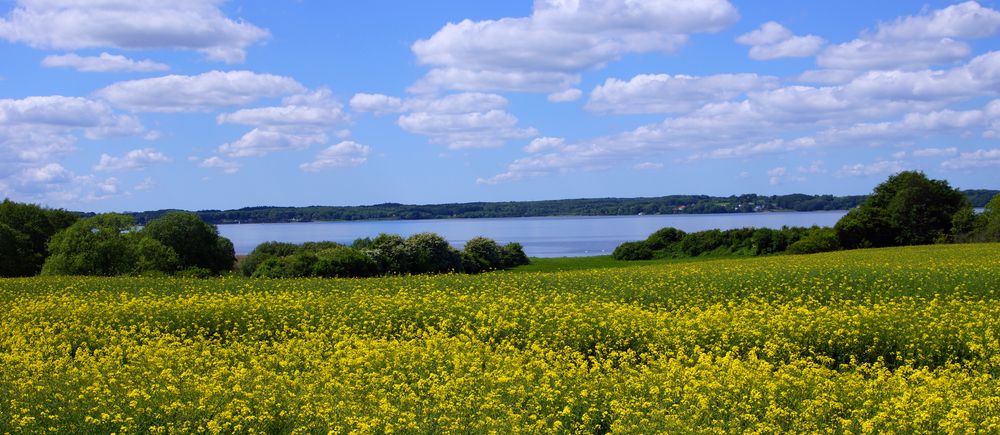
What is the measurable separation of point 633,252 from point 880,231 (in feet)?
62.7

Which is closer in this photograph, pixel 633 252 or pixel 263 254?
pixel 263 254

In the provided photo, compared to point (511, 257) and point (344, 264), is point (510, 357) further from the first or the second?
point (511, 257)

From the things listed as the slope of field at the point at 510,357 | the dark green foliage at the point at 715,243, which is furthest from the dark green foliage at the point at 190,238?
the dark green foliage at the point at 715,243

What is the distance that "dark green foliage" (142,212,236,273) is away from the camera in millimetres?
48656

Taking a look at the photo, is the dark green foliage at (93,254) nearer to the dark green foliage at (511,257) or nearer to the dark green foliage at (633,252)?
the dark green foliage at (511,257)

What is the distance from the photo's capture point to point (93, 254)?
1596 inches

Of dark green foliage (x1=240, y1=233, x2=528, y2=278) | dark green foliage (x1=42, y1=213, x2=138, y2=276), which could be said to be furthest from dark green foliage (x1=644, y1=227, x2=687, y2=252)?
dark green foliage (x1=42, y1=213, x2=138, y2=276)

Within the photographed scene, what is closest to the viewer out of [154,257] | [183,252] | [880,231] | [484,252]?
[154,257]

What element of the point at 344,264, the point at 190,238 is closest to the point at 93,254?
the point at 190,238

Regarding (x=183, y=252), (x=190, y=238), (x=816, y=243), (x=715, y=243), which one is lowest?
(x=715, y=243)

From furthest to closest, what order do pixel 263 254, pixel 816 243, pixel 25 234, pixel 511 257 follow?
pixel 511 257
pixel 816 243
pixel 25 234
pixel 263 254

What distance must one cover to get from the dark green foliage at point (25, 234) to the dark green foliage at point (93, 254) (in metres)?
13.1

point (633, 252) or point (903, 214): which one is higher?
point (903, 214)

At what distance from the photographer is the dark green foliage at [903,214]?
6488 centimetres
